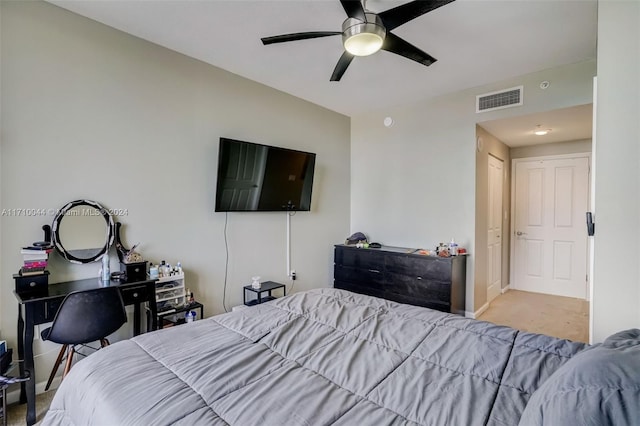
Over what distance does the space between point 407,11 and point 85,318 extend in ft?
9.23

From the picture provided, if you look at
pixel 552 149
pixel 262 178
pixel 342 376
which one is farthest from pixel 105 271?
pixel 552 149

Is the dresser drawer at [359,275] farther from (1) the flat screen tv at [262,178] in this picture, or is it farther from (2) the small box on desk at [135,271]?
(2) the small box on desk at [135,271]

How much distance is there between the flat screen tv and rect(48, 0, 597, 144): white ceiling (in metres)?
0.86

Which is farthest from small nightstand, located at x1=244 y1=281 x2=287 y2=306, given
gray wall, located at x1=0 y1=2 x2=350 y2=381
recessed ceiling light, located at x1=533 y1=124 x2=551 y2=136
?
recessed ceiling light, located at x1=533 y1=124 x2=551 y2=136

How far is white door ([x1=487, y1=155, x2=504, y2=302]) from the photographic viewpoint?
169 inches

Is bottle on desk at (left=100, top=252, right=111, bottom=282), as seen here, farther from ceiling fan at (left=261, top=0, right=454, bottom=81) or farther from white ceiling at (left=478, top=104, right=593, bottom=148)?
white ceiling at (left=478, top=104, right=593, bottom=148)

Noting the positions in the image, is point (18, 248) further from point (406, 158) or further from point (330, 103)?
point (406, 158)

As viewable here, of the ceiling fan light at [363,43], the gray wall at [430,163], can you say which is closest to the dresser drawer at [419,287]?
the gray wall at [430,163]

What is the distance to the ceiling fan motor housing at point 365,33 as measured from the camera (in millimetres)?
1917

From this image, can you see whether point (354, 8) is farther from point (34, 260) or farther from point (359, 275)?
point (359, 275)

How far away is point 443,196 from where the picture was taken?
3.93 m

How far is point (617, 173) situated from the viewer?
1.49 meters

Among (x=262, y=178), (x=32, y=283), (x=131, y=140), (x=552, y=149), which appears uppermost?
(x=552, y=149)

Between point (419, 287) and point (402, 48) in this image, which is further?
point (419, 287)
